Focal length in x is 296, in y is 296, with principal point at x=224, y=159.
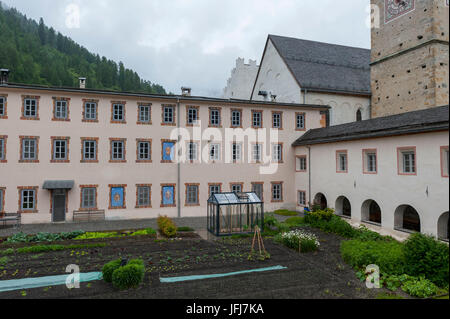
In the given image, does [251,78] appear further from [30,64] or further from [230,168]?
[30,64]

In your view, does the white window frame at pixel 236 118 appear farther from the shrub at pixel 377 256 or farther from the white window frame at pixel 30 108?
the white window frame at pixel 30 108

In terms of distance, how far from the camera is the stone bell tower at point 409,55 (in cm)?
2445

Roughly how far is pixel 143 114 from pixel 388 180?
1701 cm

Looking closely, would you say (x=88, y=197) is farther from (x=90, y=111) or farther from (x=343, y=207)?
(x=343, y=207)

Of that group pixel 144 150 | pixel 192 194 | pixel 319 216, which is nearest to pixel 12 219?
pixel 144 150

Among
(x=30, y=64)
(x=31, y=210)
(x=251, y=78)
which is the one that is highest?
(x=30, y=64)

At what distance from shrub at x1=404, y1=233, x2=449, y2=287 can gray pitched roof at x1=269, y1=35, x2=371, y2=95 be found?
21991 mm

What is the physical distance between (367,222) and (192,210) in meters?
12.3

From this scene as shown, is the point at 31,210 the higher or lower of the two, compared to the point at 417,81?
lower

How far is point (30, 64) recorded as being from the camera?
7525 centimetres
